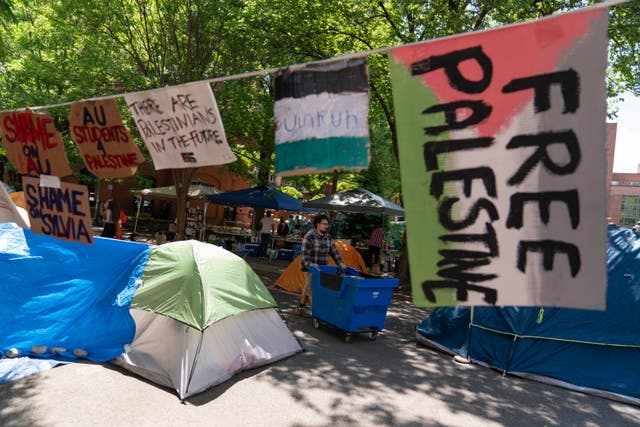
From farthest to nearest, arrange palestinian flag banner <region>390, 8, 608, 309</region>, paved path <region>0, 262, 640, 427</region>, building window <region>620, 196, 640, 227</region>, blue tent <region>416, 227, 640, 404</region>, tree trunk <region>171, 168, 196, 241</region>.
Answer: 1. building window <region>620, 196, 640, 227</region>
2. tree trunk <region>171, 168, 196, 241</region>
3. blue tent <region>416, 227, 640, 404</region>
4. paved path <region>0, 262, 640, 427</region>
5. palestinian flag banner <region>390, 8, 608, 309</region>

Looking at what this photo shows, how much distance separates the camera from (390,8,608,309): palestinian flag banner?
2.09 m

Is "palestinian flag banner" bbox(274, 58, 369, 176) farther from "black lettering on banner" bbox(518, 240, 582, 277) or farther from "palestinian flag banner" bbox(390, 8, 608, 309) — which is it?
"black lettering on banner" bbox(518, 240, 582, 277)

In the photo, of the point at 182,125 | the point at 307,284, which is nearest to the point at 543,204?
the point at 182,125

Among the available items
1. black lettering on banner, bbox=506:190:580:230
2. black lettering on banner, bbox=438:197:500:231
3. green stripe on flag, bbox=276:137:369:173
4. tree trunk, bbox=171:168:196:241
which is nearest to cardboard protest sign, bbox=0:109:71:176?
green stripe on flag, bbox=276:137:369:173

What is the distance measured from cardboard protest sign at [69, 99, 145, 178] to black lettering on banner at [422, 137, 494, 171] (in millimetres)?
3071

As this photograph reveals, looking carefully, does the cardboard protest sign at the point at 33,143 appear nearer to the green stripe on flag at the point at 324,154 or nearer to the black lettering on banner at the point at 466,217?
the green stripe on flag at the point at 324,154

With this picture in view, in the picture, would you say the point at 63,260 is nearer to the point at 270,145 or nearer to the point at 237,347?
the point at 237,347

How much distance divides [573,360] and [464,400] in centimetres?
187

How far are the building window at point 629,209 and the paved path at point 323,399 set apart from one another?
62477 millimetres

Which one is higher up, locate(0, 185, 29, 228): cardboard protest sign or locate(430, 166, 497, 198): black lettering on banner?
locate(430, 166, 497, 198): black lettering on banner

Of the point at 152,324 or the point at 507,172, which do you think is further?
the point at 152,324

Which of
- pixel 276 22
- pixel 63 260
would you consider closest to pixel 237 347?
pixel 63 260

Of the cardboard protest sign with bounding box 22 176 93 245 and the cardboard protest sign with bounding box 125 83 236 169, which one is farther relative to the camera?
the cardboard protest sign with bounding box 22 176 93 245

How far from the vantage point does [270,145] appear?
49.7 ft
